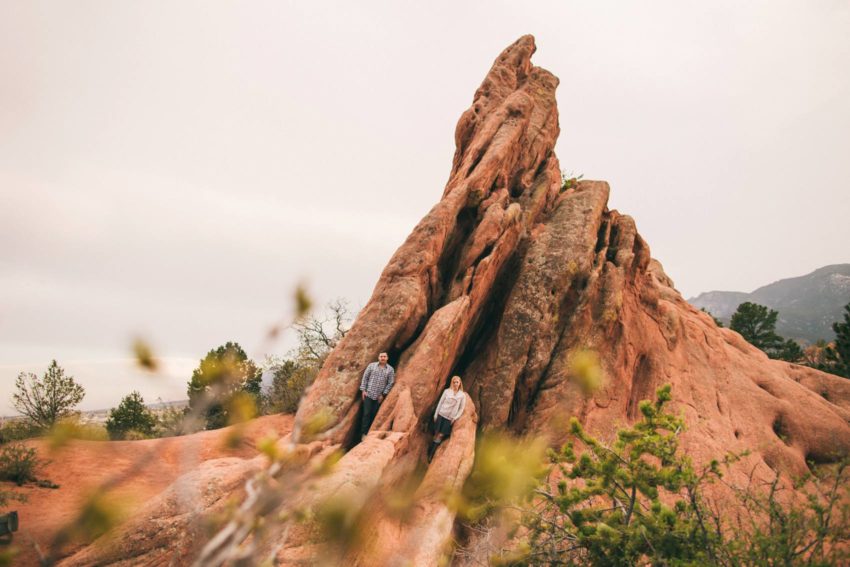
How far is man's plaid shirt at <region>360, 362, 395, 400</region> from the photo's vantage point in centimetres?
1243

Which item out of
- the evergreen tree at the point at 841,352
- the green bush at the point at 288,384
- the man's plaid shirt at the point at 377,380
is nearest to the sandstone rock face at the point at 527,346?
the man's plaid shirt at the point at 377,380

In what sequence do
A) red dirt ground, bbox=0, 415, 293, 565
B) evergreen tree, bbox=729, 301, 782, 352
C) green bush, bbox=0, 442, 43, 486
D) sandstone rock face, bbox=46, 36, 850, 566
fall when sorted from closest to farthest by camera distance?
red dirt ground, bbox=0, 415, 293, 565, green bush, bbox=0, 442, 43, 486, sandstone rock face, bbox=46, 36, 850, 566, evergreen tree, bbox=729, 301, 782, 352

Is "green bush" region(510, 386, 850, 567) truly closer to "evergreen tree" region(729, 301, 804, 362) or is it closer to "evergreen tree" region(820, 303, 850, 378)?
"evergreen tree" region(820, 303, 850, 378)

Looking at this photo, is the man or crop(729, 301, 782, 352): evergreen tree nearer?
the man

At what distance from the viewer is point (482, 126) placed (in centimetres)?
2023

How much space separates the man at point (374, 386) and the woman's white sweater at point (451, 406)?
162 cm

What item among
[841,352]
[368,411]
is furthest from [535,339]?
[841,352]

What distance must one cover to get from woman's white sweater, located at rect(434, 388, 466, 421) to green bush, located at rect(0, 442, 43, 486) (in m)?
10.4

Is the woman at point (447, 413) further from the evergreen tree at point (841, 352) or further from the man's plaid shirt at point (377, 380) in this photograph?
the evergreen tree at point (841, 352)

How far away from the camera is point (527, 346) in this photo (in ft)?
49.1

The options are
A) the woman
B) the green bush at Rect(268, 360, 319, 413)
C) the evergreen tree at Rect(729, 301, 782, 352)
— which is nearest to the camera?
the woman

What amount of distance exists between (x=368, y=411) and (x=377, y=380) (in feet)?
2.95

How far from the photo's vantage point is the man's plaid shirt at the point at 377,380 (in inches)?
489

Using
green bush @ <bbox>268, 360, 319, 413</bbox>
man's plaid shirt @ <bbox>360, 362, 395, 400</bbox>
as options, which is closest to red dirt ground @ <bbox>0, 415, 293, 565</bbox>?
man's plaid shirt @ <bbox>360, 362, 395, 400</bbox>
